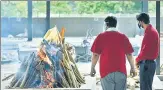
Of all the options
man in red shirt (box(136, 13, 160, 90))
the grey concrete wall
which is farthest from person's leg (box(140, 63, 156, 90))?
the grey concrete wall

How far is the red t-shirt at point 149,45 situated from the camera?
203 inches

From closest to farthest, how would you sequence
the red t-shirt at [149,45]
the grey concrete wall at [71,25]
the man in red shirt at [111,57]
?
the man in red shirt at [111,57] < the red t-shirt at [149,45] < the grey concrete wall at [71,25]

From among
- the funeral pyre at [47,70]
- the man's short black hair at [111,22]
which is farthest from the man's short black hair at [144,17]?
the funeral pyre at [47,70]

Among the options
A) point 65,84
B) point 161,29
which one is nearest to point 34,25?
point 65,84

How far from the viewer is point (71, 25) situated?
7.12m

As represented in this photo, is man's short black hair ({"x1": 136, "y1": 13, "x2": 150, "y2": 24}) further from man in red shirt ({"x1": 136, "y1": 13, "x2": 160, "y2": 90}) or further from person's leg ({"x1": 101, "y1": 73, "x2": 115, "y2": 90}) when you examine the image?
person's leg ({"x1": 101, "y1": 73, "x2": 115, "y2": 90})

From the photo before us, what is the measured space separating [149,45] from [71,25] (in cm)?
227

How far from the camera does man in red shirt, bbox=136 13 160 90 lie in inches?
203

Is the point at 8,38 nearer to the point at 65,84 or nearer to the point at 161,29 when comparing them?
the point at 65,84

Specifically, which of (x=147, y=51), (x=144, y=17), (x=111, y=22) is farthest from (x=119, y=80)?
(x=144, y=17)

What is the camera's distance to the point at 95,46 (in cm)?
459

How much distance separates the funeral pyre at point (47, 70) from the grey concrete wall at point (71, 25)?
1061 mm

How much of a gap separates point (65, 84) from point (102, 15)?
182 centimetres

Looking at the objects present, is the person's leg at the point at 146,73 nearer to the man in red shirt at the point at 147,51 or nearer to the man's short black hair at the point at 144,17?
the man in red shirt at the point at 147,51
